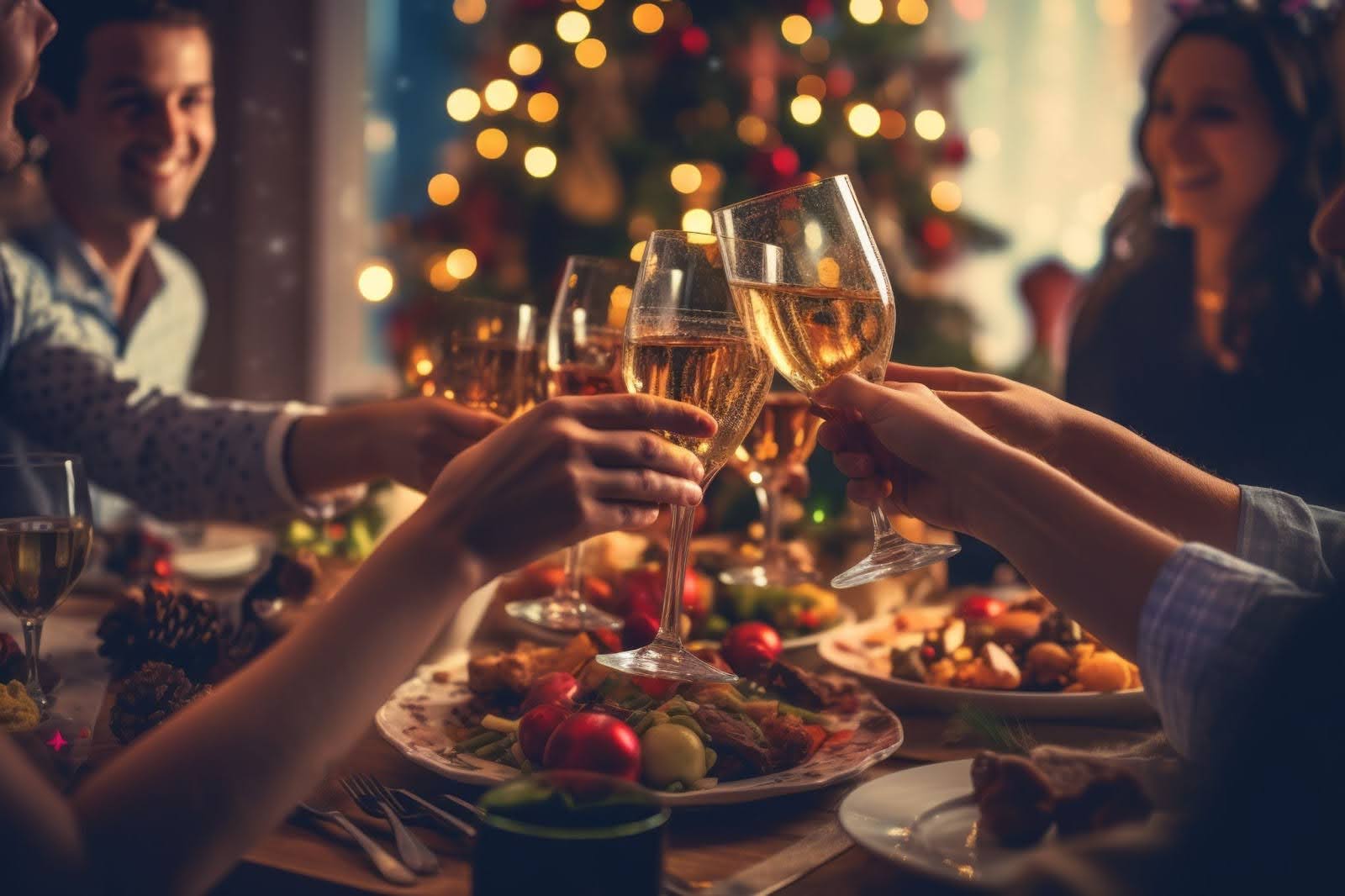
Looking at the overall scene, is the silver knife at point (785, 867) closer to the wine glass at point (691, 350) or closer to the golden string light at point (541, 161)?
the wine glass at point (691, 350)

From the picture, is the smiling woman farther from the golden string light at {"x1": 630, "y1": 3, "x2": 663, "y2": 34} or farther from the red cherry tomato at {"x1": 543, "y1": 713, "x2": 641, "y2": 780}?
the red cherry tomato at {"x1": 543, "y1": 713, "x2": 641, "y2": 780}

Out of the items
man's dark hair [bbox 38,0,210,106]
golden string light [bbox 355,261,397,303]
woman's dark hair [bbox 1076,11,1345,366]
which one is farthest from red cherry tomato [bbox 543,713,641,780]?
golden string light [bbox 355,261,397,303]

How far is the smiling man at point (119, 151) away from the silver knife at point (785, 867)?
1.75m

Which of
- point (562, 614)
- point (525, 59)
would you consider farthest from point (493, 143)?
point (562, 614)

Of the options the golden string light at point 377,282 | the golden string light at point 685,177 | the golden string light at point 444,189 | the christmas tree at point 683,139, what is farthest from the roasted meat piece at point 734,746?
the golden string light at point 377,282

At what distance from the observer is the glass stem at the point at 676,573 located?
115 cm

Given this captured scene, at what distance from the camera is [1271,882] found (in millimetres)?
683

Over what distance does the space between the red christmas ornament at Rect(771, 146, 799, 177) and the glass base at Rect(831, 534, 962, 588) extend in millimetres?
2681

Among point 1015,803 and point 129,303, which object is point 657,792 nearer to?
point 1015,803

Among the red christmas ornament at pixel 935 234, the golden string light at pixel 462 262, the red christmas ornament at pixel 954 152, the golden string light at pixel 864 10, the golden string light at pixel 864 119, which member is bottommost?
the golden string light at pixel 462 262

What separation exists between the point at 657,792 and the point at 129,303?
239 cm

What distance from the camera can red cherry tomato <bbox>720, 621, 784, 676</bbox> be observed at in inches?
50.3

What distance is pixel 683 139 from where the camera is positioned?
3955 millimetres

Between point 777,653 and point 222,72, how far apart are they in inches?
170
